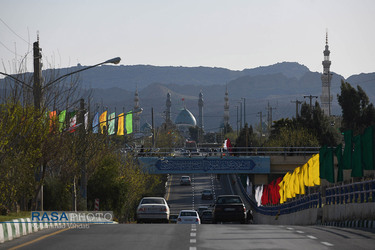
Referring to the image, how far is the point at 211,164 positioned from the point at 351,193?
45.6 meters

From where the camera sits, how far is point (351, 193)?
1042 inches

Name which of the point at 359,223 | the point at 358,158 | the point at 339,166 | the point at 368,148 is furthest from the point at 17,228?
the point at 339,166

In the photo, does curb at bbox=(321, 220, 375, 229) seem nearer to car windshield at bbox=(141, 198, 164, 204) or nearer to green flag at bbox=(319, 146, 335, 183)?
green flag at bbox=(319, 146, 335, 183)

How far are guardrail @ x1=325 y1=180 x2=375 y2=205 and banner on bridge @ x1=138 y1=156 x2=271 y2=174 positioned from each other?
38495 mm

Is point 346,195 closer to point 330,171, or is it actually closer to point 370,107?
point 330,171

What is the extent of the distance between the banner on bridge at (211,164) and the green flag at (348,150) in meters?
41.3

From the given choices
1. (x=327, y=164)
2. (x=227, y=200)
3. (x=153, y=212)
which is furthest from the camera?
(x=227, y=200)

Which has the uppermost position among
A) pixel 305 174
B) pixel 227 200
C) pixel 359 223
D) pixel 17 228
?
pixel 305 174

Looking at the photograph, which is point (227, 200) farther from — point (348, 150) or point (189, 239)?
point (189, 239)

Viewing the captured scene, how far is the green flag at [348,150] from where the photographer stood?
28.4 m

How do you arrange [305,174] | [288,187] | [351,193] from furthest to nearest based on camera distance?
[288,187], [305,174], [351,193]

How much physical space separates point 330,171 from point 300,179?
7.44 m

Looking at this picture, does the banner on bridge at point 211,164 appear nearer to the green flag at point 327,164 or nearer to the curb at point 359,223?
the green flag at point 327,164

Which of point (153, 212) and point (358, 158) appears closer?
point (358, 158)
